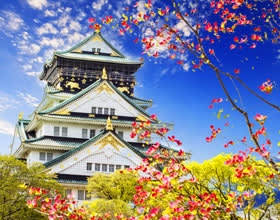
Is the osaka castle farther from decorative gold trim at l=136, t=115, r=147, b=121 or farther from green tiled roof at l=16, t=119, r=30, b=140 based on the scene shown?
decorative gold trim at l=136, t=115, r=147, b=121

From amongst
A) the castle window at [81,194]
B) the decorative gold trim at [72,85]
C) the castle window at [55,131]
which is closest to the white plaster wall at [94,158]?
the castle window at [81,194]

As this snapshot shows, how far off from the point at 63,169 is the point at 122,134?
8836 mm

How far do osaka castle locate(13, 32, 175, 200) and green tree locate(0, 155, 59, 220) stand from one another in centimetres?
961

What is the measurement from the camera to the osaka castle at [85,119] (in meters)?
32.6

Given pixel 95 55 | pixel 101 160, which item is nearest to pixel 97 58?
pixel 95 55

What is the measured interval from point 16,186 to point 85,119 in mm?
17714

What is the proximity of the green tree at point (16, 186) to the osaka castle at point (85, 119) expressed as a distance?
378 inches

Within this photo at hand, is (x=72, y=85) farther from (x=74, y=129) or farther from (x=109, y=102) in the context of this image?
(x=74, y=129)

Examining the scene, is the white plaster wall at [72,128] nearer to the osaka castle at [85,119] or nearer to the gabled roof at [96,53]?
the osaka castle at [85,119]

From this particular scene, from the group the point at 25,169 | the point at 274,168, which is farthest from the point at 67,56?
the point at 274,168

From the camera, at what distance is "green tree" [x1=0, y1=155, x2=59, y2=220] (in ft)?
61.3

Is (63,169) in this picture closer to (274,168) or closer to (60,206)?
(60,206)

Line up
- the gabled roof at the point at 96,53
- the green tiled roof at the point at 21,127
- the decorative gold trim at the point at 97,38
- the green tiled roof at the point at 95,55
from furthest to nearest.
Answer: the decorative gold trim at the point at 97,38, the gabled roof at the point at 96,53, the green tiled roof at the point at 95,55, the green tiled roof at the point at 21,127

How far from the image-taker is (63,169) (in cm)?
3173
